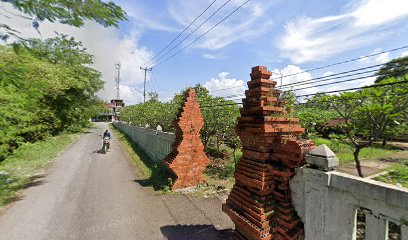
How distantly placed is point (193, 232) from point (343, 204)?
3.36 metres

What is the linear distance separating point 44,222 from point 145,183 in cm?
342

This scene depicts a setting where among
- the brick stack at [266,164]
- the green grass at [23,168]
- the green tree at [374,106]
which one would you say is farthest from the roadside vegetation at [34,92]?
the green tree at [374,106]

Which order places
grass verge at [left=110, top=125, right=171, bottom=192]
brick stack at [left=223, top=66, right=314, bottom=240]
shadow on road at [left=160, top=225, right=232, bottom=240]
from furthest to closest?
grass verge at [left=110, top=125, right=171, bottom=192], shadow on road at [left=160, top=225, right=232, bottom=240], brick stack at [left=223, top=66, right=314, bottom=240]

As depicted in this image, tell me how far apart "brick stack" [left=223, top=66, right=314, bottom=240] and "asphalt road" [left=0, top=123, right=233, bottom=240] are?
5.37ft

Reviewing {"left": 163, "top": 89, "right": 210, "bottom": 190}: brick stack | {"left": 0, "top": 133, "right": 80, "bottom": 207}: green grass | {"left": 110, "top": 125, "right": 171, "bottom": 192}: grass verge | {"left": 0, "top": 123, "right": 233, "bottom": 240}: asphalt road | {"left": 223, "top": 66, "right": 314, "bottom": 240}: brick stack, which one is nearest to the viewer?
{"left": 223, "top": 66, "right": 314, "bottom": 240}: brick stack

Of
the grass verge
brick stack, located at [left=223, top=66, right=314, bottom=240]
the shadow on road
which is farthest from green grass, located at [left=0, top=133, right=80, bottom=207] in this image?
brick stack, located at [left=223, top=66, right=314, bottom=240]

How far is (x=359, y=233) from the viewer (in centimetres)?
418

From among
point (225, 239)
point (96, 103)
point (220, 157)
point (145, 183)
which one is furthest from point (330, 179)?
point (96, 103)

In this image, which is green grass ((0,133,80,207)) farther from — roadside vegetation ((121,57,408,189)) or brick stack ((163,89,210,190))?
roadside vegetation ((121,57,408,189))

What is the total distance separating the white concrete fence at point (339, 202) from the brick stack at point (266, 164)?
0.65ft

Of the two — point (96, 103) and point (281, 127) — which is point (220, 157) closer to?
point (281, 127)

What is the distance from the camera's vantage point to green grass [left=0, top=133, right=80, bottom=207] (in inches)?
297

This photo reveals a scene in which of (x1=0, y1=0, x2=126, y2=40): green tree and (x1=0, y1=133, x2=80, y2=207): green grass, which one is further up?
(x1=0, y1=0, x2=126, y2=40): green tree

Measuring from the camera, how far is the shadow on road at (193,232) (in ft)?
15.8
